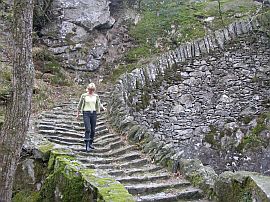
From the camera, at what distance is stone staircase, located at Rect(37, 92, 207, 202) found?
18.1ft

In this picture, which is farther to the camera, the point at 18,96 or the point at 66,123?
the point at 66,123

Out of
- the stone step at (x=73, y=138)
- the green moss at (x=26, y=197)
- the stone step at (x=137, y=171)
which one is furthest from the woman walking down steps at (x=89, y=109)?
the green moss at (x=26, y=197)

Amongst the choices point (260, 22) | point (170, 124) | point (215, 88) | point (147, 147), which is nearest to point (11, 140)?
point (147, 147)

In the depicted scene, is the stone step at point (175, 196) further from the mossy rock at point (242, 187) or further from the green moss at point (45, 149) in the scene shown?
the green moss at point (45, 149)

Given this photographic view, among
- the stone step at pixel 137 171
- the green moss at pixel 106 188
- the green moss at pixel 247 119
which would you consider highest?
the green moss at pixel 247 119

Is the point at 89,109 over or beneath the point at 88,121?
over

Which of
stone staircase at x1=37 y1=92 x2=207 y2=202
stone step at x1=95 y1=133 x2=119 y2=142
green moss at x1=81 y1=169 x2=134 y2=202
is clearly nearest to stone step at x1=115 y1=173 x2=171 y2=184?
stone staircase at x1=37 y1=92 x2=207 y2=202

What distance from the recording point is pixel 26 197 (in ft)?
20.0

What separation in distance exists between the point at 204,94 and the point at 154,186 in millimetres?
4827

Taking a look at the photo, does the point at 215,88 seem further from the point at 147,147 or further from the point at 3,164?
the point at 3,164

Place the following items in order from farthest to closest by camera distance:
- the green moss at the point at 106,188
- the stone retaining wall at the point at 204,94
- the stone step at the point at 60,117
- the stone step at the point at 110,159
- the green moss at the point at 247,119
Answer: the green moss at the point at 247,119 < the stone retaining wall at the point at 204,94 < the stone step at the point at 60,117 < the stone step at the point at 110,159 < the green moss at the point at 106,188

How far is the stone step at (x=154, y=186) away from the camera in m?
5.53

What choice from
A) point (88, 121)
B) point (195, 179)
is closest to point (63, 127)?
point (88, 121)

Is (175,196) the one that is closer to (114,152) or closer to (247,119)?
(114,152)
